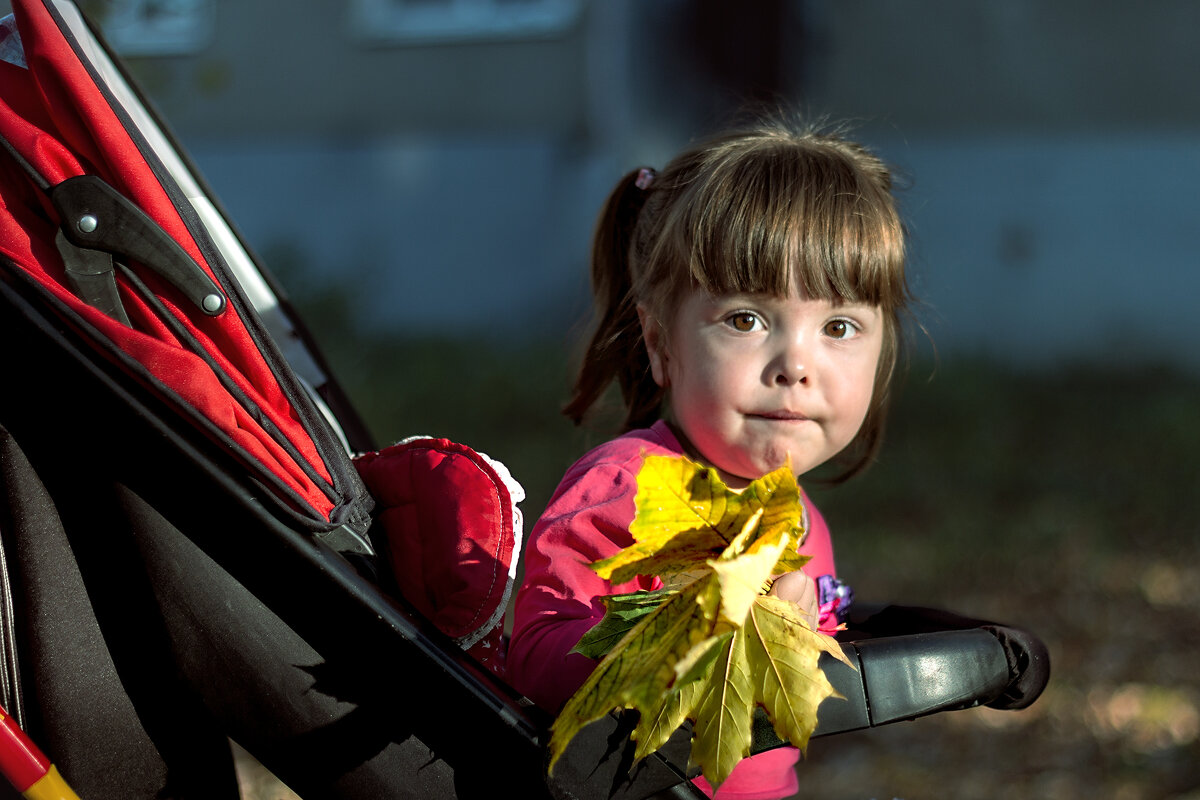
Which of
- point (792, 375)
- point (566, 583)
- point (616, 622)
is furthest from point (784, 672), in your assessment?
point (792, 375)

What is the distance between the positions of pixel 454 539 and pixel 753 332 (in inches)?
18.4

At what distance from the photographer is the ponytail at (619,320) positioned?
1860mm

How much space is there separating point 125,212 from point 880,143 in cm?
716

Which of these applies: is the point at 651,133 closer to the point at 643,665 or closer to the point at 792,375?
the point at 792,375

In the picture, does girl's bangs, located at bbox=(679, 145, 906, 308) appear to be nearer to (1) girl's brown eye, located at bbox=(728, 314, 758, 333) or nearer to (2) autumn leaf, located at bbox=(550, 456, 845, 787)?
(1) girl's brown eye, located at bbox=(728, 314, 758, 333)

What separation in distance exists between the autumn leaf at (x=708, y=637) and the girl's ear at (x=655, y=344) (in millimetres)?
663

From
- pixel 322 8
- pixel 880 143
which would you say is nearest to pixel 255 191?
pixel 322 8

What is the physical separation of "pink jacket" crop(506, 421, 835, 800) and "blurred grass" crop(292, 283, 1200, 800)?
661mm

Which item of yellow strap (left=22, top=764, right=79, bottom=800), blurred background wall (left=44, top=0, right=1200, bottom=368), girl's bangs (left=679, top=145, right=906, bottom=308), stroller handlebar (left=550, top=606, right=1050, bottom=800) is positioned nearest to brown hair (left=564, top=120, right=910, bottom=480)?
girl's bangs (left=679, top=145, right=906, bottom=308)

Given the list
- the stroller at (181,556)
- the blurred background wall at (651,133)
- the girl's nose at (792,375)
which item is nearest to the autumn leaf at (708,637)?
the stroller at (181,556)

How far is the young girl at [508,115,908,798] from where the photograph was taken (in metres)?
1.44

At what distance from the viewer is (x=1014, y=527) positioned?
16.2 ft

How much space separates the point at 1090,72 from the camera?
787 centimetres

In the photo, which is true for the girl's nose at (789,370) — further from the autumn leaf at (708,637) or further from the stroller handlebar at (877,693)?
the autumn leaf at (708,637)
